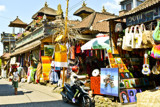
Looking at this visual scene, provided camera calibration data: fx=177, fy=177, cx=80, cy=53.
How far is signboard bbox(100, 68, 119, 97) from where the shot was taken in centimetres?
784

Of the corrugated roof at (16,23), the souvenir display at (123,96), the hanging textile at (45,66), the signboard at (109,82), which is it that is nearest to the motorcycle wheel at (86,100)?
the signboard at (109,82)

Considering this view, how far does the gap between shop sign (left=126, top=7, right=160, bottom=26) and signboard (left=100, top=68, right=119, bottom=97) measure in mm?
2246

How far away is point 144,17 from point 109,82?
10.5 ft

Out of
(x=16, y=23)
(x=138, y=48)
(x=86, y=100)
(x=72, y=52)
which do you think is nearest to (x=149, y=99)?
(x=138, y=48)

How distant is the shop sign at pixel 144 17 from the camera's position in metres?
6.80

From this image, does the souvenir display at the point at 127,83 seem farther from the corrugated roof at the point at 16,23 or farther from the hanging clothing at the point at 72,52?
the corrugated roof at the point at 16,23

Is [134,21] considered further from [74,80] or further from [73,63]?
[73,63]

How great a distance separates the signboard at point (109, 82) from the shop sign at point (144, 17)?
2246 mm

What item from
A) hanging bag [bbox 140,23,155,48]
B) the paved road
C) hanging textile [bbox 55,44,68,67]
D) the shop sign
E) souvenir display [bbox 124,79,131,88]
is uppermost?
the shop sign

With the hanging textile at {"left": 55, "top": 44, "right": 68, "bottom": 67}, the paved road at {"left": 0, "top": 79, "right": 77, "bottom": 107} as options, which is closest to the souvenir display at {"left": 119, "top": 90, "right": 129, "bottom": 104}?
the paved road at {"left": 0, "top": 79, "right": 77, "bottom": 107}

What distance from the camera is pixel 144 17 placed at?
23.9 ft

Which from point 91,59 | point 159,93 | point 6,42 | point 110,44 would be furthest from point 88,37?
point 6,42

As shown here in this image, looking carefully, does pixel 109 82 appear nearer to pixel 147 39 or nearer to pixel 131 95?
pixel 131 95

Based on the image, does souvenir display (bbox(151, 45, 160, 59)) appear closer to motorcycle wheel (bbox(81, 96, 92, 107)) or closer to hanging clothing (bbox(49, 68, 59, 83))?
motorcycle wheel (bbox(81, 96, 92, 107))
